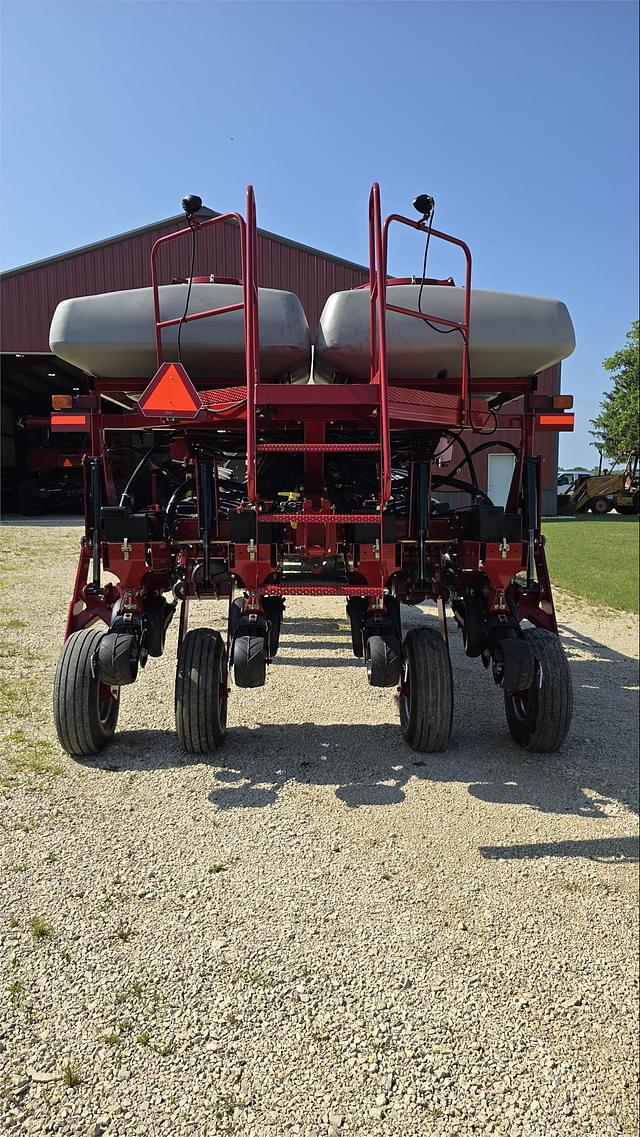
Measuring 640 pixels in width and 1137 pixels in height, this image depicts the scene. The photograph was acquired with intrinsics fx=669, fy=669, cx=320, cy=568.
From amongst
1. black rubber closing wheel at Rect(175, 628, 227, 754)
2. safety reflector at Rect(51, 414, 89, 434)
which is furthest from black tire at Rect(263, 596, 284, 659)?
safety reflector at Rect(51, 414, 89, 434)

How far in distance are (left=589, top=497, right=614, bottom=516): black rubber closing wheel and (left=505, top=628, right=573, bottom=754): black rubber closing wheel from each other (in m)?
22.5

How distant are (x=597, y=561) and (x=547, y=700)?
9.25 metres

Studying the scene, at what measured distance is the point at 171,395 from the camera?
319 cm

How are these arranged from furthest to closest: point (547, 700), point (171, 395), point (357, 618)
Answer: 1. point (357, 618)
2. point (547, 700)
3. point (171, 395)

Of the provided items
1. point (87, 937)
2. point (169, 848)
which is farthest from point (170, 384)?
point (87, 937)

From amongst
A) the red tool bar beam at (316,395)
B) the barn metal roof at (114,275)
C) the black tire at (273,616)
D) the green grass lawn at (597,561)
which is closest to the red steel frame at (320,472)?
the red tool bar beam at (316,395)

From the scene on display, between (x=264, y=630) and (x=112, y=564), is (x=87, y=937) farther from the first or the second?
(x=112, y=564)

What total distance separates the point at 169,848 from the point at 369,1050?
1.22 meters

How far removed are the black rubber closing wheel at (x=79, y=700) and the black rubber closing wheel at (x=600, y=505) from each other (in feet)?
77.8

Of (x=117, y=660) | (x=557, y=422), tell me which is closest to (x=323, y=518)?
(x=117, y=660)

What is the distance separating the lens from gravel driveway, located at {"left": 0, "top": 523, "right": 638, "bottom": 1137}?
1.77 meters

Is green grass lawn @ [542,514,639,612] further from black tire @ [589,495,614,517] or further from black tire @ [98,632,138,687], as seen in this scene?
black tire @ [98,632,138,687]

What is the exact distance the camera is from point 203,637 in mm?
3631

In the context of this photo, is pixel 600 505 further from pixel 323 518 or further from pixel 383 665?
pixel 323 518
